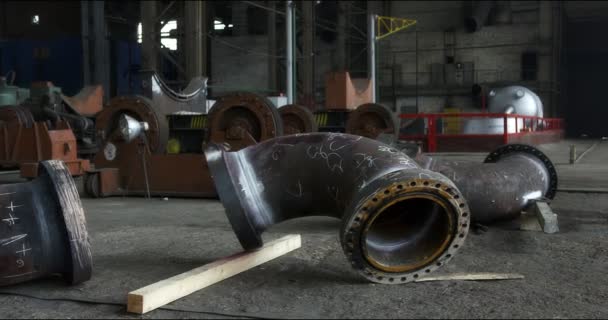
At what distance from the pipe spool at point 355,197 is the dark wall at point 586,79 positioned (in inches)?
1111

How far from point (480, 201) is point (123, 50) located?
2139cm

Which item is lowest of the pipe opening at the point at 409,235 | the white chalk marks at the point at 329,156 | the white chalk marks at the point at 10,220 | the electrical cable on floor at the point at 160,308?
the electrical cable on floor at the point at 160,308

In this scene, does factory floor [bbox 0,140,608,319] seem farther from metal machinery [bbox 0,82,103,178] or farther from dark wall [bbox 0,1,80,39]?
dark wall [bbox 0,1,80,39]

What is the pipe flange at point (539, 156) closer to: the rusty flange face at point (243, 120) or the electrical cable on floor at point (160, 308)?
the rusty flange face at point (243, 120)

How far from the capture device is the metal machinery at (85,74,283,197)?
6605 millimetres

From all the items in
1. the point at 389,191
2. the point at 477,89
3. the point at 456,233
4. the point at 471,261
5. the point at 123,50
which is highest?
the point at 123,50

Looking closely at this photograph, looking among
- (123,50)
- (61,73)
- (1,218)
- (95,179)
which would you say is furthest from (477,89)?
(1,218)

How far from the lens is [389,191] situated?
2586mm

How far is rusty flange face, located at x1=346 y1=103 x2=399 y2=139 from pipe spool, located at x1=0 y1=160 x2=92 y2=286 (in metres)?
7.67

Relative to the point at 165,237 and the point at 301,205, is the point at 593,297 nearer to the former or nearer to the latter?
the point at 301,205

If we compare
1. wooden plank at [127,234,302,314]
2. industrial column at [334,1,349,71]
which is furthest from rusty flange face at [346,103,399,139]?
industrial column at [334,1,349,71]

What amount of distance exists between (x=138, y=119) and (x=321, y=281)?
15.7 feet

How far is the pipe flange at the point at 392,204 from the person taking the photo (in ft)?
8.47

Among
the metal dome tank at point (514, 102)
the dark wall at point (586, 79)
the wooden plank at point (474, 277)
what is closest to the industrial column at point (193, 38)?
the metal dome tank at point (514, 102)
